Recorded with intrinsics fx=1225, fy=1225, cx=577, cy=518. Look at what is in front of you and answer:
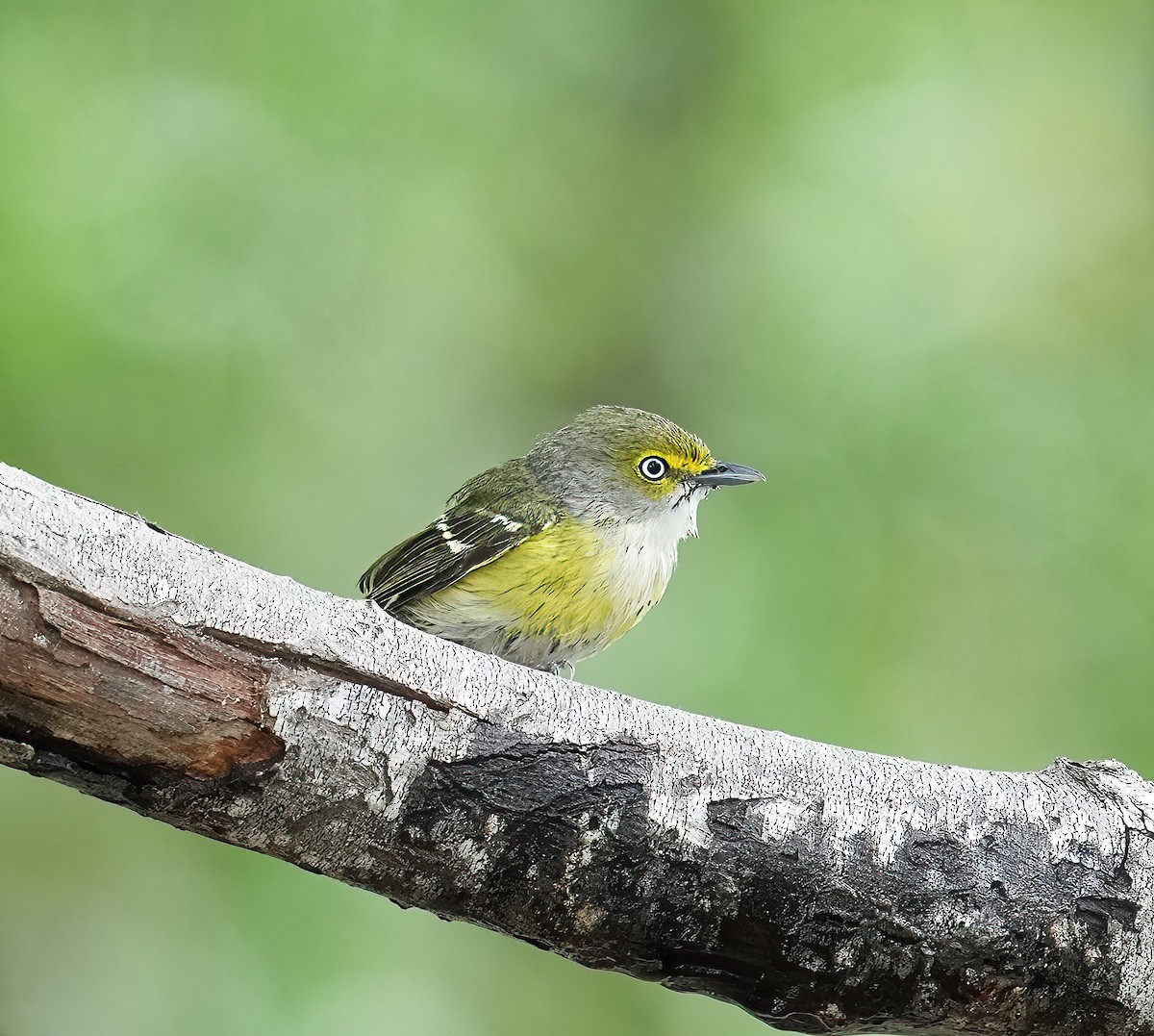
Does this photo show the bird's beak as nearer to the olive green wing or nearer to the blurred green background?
the olive green wing

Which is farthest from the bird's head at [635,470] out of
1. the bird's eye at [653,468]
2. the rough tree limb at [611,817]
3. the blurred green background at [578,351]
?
the rough tree limb at [611,817]

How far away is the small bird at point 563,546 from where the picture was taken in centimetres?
374

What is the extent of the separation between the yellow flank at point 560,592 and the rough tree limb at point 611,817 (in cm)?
128

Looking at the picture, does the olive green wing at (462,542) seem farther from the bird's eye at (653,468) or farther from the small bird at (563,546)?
the bird's eye at (653,468)

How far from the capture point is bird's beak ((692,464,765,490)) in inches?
159

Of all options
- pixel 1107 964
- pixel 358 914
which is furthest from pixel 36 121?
pixel 1107 964

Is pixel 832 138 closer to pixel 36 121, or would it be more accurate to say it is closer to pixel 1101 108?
pixel 1101 108

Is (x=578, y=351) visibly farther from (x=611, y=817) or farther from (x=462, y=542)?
(x=611, y=817)

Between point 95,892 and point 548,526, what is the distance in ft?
7.47

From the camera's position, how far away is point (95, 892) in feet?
14.9

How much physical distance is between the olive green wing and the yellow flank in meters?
0.04

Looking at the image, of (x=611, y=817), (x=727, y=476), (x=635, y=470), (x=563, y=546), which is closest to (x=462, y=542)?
(x=563, y=546)

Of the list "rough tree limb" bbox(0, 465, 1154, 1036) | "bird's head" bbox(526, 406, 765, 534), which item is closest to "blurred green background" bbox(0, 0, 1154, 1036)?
"bird's head" bbox(526, 406, 765, 534)

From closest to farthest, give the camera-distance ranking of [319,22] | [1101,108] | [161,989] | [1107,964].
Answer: [1107,964], [161,989], [319,22], [1101,108]
